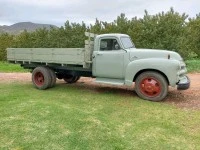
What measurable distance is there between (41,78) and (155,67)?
13.8 ft

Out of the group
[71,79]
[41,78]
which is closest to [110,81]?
[41,78]

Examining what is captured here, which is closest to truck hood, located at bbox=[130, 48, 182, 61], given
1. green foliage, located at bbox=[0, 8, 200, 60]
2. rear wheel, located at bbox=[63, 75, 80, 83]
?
rear wheel, located at bbox=[63, 75, 80, 83]

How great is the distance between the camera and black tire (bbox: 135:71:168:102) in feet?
30.3

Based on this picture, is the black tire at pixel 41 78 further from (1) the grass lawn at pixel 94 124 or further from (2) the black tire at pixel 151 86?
(2) the black tire at pixel 151 86

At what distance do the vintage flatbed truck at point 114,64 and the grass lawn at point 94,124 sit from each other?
60 cm

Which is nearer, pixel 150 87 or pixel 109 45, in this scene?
pixel 150 87

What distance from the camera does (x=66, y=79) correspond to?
504 inches

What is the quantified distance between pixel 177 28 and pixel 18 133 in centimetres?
1446

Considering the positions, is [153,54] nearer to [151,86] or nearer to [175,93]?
[151,86]

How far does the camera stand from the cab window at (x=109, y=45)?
396 inches

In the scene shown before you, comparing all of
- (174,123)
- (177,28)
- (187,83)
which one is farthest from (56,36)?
(174,123)

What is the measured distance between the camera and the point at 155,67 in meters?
9.24

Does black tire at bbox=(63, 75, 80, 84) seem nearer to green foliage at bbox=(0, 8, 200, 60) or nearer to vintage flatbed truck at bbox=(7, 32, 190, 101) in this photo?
vintage flatbed truck at bbox=(7, 32, 190, 101)

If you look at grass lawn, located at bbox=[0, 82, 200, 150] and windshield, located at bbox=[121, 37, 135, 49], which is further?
windshield, located at bbox=[121, 37, 135, 49]
